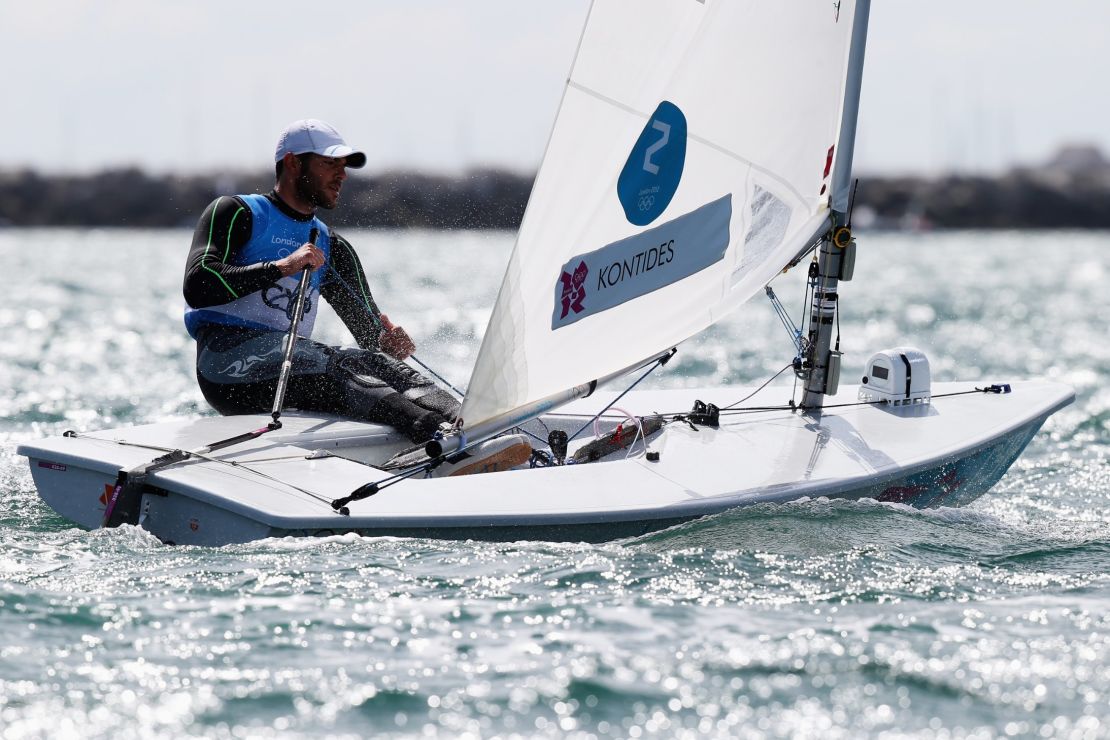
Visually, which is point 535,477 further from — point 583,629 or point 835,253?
point 835,253

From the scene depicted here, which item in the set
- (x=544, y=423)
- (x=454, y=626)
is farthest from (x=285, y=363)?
(x=454, y=626)

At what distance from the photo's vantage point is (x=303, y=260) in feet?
14.6

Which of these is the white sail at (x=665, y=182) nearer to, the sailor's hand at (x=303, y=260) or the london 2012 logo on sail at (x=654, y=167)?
the london 2012 logo on sail at (x=654, y=167)

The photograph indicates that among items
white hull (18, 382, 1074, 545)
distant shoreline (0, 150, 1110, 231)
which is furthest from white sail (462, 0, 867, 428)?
distant shoreline (0, 150, 1110, 231)

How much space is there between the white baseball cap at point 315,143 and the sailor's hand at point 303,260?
0.42 metres

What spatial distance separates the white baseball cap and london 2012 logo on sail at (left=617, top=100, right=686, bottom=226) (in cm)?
95

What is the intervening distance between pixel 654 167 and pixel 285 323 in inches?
55.4

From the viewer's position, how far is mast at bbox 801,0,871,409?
4.88 m

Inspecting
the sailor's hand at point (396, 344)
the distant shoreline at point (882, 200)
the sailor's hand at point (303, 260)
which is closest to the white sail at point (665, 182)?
the sailor's hand at point (303, 260)

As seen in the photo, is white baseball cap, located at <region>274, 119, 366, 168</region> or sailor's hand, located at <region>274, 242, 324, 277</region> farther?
white baseball cap, located at <region>274, 119, 366, 168</region>

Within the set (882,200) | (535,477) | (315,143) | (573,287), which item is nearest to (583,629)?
(535,477)

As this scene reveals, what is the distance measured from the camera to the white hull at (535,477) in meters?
3.94

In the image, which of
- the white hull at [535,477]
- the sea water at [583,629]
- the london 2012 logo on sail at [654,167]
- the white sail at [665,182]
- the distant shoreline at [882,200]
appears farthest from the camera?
the distant shoreline at [882,200]

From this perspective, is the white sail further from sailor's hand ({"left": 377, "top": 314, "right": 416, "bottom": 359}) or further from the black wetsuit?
sailor's hand ({"left": 377, "top": 314, "right": 416, "bottom": 359})
